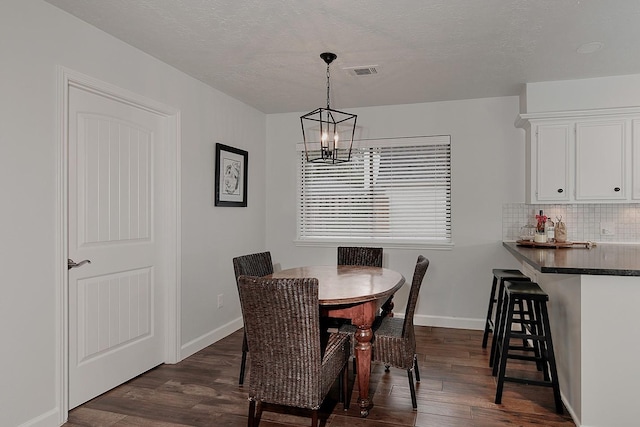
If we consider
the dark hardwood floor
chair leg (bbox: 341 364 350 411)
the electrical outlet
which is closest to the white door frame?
the dark hardwood floor

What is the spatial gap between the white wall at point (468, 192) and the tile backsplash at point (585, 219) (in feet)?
0.35

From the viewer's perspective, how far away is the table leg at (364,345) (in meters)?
2.54

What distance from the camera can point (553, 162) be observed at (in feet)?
12.9

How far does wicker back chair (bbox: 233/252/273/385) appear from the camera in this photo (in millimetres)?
3070

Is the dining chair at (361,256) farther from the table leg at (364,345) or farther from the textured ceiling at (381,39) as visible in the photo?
the textured ceiling at (381,39)

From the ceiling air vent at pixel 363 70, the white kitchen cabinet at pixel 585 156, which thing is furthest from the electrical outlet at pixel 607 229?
the ceiling air vent at pixel 363 70

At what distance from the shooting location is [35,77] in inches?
92.4

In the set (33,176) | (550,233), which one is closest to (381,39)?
(33,176)

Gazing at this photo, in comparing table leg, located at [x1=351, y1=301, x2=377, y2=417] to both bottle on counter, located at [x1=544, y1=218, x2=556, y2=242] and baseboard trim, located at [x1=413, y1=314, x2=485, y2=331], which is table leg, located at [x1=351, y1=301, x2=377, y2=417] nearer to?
baseboard trim, located at [x1=413, y1=314, x2=485, y2=331]

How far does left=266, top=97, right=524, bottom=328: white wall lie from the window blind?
124 mm

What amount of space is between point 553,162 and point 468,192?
85cm

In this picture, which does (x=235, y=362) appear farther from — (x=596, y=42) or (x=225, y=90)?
(x=596, y=42)

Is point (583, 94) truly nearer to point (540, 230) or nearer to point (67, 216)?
point (540, 230)

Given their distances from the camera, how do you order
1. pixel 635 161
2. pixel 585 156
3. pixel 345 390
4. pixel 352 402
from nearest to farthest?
pixel 345 390, pixel 352 402, pixel 635 161, pixel 585 156
